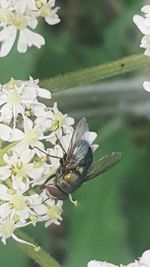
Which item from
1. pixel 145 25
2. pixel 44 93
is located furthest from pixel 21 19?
pixel 145 25

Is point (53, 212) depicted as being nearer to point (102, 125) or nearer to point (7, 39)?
point (7, 39)

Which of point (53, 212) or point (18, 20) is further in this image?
point (18, 20)

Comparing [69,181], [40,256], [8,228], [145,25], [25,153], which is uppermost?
[145,25]

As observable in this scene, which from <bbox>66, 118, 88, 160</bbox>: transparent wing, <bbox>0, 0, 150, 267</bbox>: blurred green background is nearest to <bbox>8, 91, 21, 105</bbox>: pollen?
<bbox>66, 118, 88, 160</bbox>: transparent wing

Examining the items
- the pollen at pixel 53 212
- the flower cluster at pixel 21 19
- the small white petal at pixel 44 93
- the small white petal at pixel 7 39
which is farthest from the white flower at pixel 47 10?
the pollen at pixel 53 212

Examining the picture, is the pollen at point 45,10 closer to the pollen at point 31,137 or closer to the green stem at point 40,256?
the pollen at point 31,137

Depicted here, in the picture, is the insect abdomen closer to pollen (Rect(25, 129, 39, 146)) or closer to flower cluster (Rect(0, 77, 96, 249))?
flower cluster (Rect(0, 77, 96, 249))
